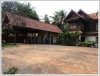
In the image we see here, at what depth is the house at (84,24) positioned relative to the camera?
16.0 meters

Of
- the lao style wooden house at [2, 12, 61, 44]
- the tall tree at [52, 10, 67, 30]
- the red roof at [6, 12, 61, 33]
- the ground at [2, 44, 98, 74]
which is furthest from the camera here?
the tall tree at [52, 10, 67, 30]

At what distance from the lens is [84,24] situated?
55.4 ft

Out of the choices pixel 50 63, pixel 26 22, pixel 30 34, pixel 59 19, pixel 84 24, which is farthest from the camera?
pixel 59 19

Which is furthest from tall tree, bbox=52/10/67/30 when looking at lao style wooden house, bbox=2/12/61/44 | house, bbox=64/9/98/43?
lao style wooden house, bbox=2/12/61/44

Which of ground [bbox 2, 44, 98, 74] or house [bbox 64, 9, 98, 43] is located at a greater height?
house [bbox 64, 9, 98, 43]

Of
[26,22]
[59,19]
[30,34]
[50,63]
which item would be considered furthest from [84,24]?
[50,63]

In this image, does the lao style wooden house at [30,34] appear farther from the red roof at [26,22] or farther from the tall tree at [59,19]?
the tall tree at [59,19]

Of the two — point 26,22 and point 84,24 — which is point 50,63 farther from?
point 84,24

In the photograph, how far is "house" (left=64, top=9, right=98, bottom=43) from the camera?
16033mm

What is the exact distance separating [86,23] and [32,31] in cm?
613

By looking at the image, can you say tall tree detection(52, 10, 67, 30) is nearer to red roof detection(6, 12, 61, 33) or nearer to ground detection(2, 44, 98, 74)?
red roof detection(6, 12, 61, 33)

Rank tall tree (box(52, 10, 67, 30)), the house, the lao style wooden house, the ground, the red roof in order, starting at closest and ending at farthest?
the ground → the red roof → the lao style wooden house → the house → tall tree (box(52, 10, 67, 30))

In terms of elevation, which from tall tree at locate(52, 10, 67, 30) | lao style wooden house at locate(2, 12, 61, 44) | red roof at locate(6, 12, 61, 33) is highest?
tall tree at locate(52, 10, 67, 30)

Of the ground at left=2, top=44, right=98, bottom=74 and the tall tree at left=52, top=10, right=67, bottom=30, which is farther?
the tall tree at left=52, top=10, right=67, bottom=30
